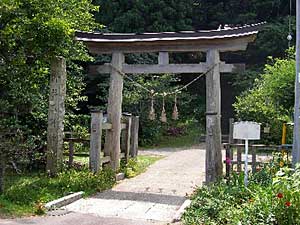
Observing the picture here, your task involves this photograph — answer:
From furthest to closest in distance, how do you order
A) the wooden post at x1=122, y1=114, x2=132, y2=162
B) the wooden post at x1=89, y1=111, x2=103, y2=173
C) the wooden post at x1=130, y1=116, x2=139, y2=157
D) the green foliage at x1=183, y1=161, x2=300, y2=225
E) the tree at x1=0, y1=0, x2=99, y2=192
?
1. the wooden post at x1=130, y1=116, x2=139, y2=157
2. the wooden post at x1=122, y1=114, x2=132, y2=162
3. the wooden post at x1=89, y1=111, x2=103, y2=173
4. the tree at x1=0, y1=0, x2=99, y2=192
5. the green foliage at x1=183, y1=161, x2=300, y2=225

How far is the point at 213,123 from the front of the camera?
10.7 m

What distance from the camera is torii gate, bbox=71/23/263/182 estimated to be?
10789mm

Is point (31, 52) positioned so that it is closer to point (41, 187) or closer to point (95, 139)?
point (95, 139)

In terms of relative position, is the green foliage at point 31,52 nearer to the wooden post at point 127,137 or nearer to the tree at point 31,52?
the tree at point 31,52

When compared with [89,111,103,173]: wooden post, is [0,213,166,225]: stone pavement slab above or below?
below

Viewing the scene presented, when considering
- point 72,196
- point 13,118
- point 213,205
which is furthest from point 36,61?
point 213,205

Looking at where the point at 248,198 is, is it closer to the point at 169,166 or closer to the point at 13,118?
the point at 13,118

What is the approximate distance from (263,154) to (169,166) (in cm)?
528

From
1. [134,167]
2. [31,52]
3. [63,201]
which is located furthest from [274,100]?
[63,201]

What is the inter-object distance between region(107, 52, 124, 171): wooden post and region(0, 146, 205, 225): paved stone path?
0.81m

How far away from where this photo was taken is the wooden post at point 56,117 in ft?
36.8

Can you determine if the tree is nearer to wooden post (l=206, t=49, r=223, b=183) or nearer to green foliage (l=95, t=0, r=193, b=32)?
wooden post (l=206, t=49, r=223, b=183)

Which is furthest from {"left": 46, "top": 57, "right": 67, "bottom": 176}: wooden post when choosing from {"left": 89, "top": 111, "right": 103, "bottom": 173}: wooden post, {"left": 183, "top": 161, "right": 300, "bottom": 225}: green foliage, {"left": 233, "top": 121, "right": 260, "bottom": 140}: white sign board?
{"left": 233, "top": 121, "right": 260, "bottom": 140}: white sign board

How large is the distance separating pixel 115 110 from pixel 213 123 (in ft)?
10.0
